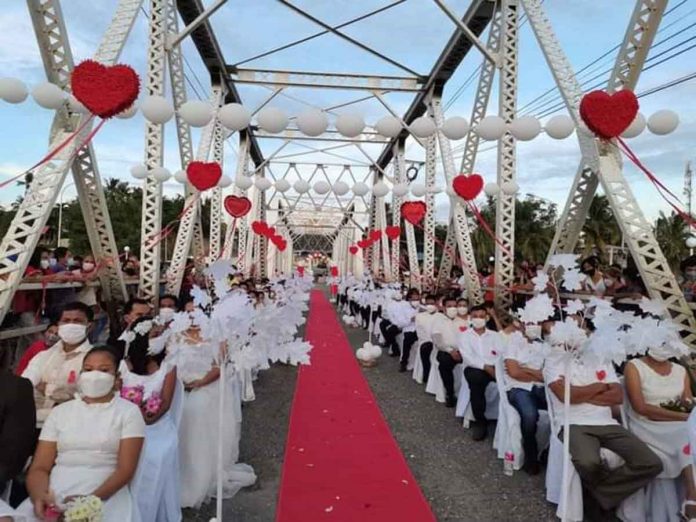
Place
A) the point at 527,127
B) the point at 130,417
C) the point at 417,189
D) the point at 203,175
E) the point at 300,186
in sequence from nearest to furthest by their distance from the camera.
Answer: the point at 130,417, the point at 527,127, the point at 203,175, the point at 417,189, the point at 300,186

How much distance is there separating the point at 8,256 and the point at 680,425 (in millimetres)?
5958

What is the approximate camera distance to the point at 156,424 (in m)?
3.81

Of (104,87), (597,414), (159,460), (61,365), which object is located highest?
(104,87)

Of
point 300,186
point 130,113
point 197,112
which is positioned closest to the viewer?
point 130,113

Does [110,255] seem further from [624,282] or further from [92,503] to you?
[624,282]

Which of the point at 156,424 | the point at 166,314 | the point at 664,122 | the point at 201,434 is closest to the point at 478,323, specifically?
the point at 664,122

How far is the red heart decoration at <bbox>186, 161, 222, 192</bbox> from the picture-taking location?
9.95 metres

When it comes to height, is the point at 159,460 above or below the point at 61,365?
below

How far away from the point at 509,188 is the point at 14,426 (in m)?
7.86

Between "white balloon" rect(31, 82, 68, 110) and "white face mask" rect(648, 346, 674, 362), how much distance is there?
19.4 ft

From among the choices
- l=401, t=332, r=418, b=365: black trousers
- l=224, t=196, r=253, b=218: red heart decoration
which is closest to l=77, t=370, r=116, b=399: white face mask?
l=401, t=332, r=418, b=365: black trousers

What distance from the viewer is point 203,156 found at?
12.7 m

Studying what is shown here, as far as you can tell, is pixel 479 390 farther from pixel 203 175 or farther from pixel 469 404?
pixel 203 175

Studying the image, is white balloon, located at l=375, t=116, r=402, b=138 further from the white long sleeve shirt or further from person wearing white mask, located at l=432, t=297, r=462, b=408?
the white long sleeve shirt
